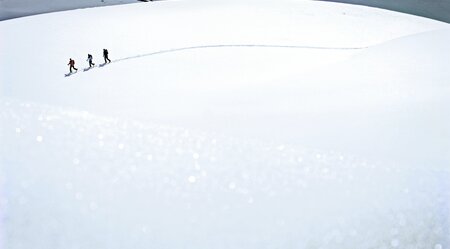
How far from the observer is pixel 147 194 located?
632cm

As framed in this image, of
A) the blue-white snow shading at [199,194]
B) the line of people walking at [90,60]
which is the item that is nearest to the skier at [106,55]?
the line of people walking at [90,60]

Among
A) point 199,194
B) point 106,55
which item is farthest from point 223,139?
point 106,55

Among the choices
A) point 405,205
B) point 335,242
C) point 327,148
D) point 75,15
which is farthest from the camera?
point 75,15

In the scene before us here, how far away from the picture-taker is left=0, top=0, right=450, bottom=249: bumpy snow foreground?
570cm

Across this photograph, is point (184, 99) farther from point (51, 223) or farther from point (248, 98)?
point (51, 223)

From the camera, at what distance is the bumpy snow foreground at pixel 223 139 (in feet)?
18.7

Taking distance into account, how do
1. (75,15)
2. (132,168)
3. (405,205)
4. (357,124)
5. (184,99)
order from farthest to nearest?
(75,15), (184,99), (357,124), (132,168), (405,205)

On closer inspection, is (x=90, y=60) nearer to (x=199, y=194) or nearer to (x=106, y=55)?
(x=106, y=55)

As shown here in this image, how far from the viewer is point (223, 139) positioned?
25.8 ft

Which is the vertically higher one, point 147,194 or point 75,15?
point 147,194

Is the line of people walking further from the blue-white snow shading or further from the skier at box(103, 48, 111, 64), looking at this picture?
the blue-white snow shading

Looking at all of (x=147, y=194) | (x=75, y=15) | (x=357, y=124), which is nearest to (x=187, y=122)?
(x=147, y=194)

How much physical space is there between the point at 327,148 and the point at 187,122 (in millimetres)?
2490

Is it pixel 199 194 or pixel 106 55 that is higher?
pixel 199 194
